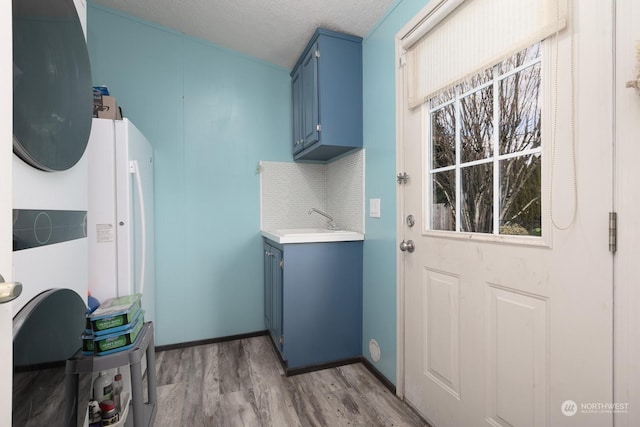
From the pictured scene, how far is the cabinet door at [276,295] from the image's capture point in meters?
2.07

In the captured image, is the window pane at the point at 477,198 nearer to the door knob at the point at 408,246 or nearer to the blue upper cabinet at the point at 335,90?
the door knob at the point at 408,246

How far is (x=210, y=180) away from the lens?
100.0 inches

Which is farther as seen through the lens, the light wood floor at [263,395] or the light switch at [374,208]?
the light switch at [374,208]

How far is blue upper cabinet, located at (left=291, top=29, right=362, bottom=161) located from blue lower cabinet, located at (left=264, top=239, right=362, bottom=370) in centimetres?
80

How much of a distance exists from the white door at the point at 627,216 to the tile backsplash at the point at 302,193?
68.6 inches

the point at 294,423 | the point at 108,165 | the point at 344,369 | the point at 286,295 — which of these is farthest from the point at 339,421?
the point at 108,165

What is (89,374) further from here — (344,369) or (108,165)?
(344,369)

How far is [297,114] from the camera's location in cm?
257

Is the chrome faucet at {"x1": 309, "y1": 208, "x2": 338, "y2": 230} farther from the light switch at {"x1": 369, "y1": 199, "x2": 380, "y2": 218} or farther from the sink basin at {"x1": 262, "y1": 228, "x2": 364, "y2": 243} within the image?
the light switch at {"x1": 369, "y1": 199, "x2": 380, "y2": 218}

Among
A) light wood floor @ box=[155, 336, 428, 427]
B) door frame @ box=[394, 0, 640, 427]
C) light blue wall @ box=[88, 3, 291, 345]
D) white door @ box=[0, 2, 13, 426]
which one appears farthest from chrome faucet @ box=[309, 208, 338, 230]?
white door @ box=[0, 2, 13, 426]

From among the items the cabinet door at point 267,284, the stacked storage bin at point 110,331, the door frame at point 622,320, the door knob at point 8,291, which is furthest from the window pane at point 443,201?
the stacked storage bin at point 110,331

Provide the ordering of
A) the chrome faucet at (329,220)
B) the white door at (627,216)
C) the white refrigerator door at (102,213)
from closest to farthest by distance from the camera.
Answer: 1. the white door at (627,216)
2. the white refrigerator door at (102,213)
3. the chrome faucet at (329,220)

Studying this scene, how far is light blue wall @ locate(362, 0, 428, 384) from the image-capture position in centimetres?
179

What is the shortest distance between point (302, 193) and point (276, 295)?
103 centimetres
